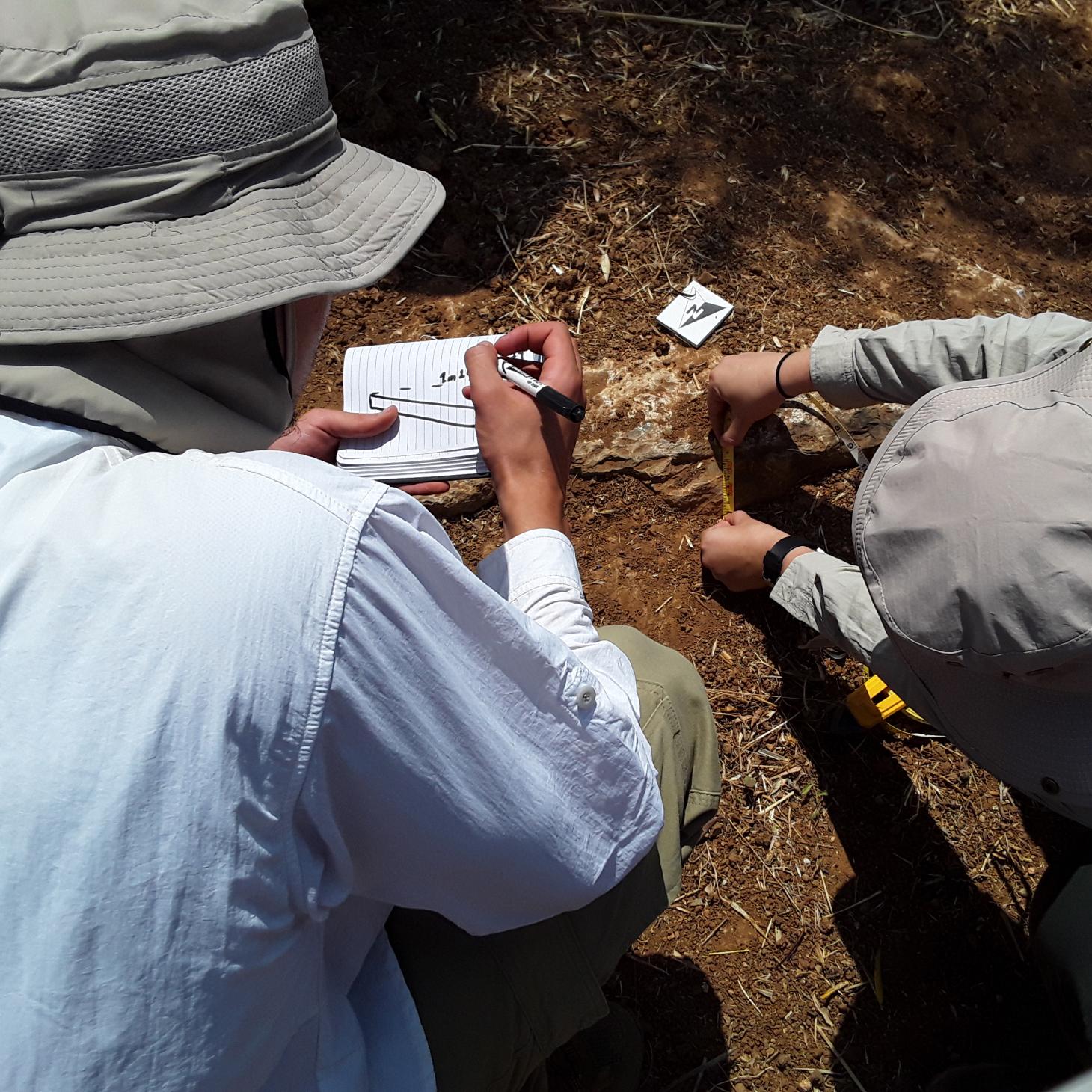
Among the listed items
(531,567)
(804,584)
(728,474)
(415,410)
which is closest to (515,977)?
(531,567)

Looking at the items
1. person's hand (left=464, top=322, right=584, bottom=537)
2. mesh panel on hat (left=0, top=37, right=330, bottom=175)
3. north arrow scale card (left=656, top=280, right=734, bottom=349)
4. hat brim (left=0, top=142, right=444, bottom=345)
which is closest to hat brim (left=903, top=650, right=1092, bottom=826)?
person's hand (left=464, top=322, right=584, bottom=537)

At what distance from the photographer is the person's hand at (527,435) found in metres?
1.65

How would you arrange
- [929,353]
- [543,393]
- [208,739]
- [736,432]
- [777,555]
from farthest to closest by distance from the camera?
[736,432] < [777,555] < [929,353] < [543,393] < [208,739]

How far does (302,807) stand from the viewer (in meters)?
0.82

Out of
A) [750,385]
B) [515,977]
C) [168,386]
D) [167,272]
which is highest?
[167,272]

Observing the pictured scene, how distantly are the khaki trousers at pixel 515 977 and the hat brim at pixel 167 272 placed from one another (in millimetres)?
945

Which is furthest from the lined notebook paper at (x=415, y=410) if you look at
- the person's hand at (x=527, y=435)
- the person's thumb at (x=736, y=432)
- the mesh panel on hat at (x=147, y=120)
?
the mesh panel on hat at (x=147, y=120)

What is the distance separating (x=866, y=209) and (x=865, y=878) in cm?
217

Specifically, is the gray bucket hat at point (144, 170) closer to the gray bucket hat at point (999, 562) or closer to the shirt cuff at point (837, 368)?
the gray bucket hat at point (999, 562)

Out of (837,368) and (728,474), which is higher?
(837,368)

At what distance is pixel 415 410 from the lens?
2.08m

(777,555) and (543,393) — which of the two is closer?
(543,393)

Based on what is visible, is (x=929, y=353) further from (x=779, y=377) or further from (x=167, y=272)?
(x=167, y=272)

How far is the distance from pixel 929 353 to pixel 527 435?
40.4 inches
